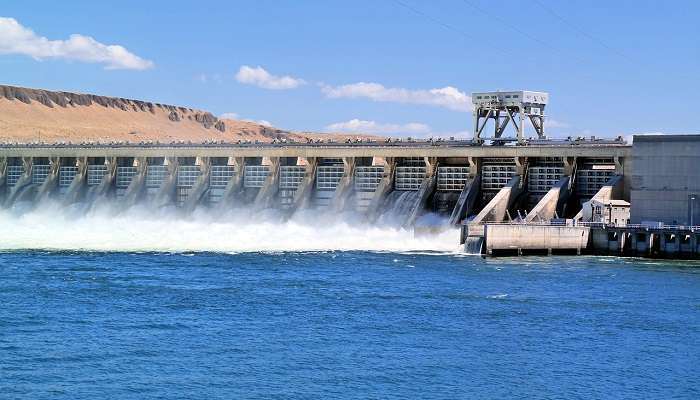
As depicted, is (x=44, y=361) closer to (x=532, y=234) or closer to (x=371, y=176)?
(x=532, y=234)

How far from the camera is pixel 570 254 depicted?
56.2 metres

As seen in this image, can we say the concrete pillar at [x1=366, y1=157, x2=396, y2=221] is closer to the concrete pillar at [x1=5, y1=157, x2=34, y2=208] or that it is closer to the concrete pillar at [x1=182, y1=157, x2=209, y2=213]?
the concrete pillar at [x1=182, y1=157, x2=209, y2=213]

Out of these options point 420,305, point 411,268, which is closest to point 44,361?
point 420,305

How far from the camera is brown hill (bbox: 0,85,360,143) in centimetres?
15412

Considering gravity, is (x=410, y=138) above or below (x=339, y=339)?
above

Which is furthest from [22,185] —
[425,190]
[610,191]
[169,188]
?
[610,191]

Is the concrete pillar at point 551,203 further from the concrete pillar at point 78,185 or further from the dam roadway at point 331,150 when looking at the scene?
the concrete pillar at point 78,185

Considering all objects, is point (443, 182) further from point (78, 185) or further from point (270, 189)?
point (78, 185)

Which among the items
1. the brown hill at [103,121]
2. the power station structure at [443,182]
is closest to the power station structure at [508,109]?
the power station structure at [443,182]

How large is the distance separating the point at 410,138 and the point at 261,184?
10666 millimetres

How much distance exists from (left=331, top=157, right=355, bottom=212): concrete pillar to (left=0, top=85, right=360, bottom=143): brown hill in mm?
79227

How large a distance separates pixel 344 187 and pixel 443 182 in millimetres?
6462

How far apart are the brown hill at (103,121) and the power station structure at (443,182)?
60177 mm

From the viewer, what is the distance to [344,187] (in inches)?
2800
